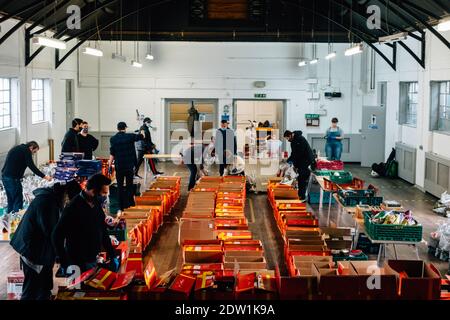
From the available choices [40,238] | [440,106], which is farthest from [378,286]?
[440,106]

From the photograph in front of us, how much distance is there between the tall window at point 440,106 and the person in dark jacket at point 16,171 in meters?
7.78

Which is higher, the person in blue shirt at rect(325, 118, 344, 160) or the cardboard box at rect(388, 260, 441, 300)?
the person in blue shirt at rect(325, 118, 344, 160)

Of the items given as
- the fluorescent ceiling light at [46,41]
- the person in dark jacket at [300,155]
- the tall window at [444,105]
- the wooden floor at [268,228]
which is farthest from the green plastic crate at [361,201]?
the tall window at [444,105]

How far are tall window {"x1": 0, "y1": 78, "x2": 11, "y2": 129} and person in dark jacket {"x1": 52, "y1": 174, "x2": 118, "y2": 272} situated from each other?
7219 mm

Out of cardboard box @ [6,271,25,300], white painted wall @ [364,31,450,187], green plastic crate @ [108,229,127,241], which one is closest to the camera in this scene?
cardboard box @ [6,271,25,300]

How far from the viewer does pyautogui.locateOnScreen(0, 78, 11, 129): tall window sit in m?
12.0

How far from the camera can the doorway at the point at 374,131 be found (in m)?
16.6

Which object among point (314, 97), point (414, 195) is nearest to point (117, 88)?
point (314, 97)

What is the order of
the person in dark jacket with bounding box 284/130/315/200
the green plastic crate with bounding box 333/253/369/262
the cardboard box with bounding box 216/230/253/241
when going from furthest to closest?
the person in dark jacket with bounding box 284/130/315/200, the cardboard box with bounding box 216/230/253/241, the green plastic crate with bounding box 333/253/369/262

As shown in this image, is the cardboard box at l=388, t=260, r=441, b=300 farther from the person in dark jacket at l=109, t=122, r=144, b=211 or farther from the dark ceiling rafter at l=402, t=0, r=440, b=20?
the dark ceiling rafter at l=402, t=0, r=440, b=20

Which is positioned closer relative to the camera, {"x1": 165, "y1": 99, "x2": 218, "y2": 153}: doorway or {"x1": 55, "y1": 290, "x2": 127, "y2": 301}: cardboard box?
{"x1": 55, "y1": 290, "x2": 127, "y2": 301}: cardboard box

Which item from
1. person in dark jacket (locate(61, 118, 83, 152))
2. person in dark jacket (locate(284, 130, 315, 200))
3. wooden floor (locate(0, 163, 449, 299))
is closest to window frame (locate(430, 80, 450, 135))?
wooden floor (locate(0, 163, 449, 299))
